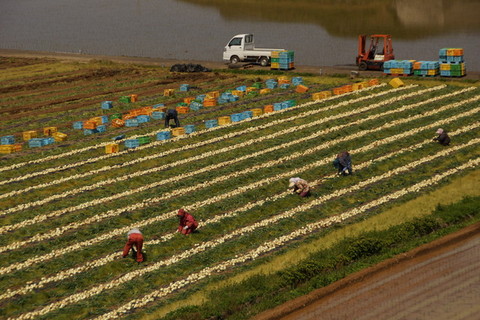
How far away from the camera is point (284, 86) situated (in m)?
45.4

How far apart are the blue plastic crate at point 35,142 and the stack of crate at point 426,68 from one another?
23.7m

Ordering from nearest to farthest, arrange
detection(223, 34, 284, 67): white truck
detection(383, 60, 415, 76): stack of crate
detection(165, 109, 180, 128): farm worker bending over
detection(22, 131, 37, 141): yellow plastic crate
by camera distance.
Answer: detection(165, 109, 180, 128): farm worker bending over, detection(22, 131, 37, 141): yellow plastic crate, detection(383, 60, 415, 76): stack of crate, detection(223, 34, 284, 67): white truck

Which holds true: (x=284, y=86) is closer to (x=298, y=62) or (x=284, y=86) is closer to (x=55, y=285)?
(x=298, y=62)

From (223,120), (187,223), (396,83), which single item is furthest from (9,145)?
(396,83)

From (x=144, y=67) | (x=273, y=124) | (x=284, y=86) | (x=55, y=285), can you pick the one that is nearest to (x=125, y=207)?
(x=55, y=285)

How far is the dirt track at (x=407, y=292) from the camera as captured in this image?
1945 cm

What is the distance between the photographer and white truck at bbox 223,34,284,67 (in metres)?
54.3

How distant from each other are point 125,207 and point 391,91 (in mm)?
21060

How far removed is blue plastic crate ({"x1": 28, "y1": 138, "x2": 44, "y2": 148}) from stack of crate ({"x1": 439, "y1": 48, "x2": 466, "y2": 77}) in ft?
80.9

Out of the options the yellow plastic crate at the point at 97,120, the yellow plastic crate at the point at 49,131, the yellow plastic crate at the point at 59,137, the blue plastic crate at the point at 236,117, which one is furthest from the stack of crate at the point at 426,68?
the yellow plastic crate at the point at 49,131

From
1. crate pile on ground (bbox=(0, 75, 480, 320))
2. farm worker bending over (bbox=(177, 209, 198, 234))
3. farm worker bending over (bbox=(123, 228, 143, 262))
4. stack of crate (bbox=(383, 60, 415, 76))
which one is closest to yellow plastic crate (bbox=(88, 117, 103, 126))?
crate pile on ground (bbox=(0, 75, 480, 320))

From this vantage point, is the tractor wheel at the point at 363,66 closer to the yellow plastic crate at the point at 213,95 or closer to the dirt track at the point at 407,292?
the yellow plastic crate at the point at 213,95

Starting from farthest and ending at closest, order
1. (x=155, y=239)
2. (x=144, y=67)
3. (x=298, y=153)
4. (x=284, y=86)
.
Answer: (x=144, y=67)
(x=284, y=86)
(x=298, y=153)
(x=155, y=239)

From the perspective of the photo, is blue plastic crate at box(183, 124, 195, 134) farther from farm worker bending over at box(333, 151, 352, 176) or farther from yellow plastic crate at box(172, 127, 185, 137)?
farm worker bending over at box(333, 151, 352, 176)
